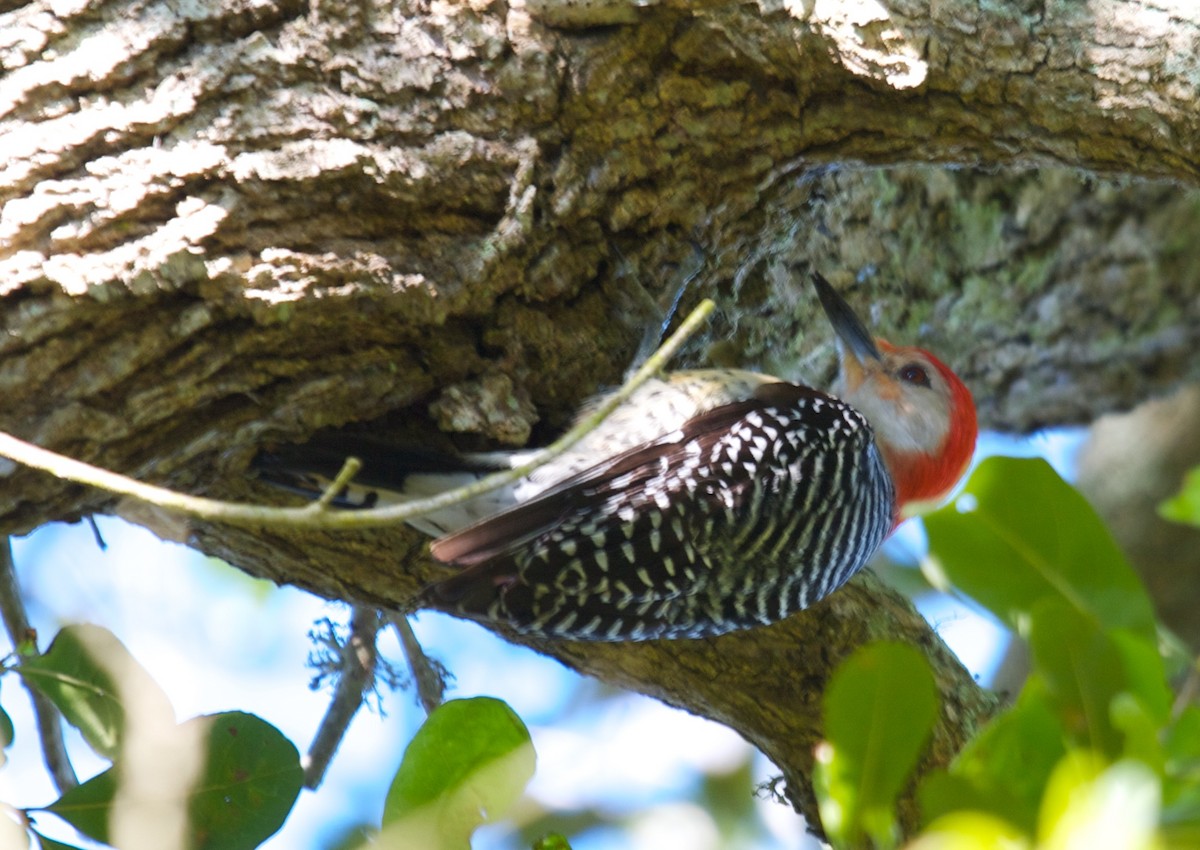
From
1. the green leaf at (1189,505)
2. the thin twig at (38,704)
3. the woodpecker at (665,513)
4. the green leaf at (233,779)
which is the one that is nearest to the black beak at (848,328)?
the woodpecker at (665,513)

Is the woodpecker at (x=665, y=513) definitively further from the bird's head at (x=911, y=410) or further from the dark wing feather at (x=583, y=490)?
the bird's head at (x=911, y=410)

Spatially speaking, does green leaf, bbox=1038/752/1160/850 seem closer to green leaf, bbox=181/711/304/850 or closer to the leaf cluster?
the leaf cluster

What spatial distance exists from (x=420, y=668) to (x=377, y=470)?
934mm

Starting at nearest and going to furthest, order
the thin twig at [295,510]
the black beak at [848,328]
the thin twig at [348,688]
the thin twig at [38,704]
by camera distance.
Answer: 1. the thin twig at [295,510]
2. the thin twig at [38,704]
3. the thin twig at [348,688]
4. the black beak at [848,328]

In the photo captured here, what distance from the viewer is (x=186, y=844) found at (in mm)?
2260

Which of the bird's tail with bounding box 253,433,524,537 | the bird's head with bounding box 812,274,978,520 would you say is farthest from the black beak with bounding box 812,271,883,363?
the bird's tail with bounding box 253,433,524,537

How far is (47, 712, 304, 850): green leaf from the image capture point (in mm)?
2293

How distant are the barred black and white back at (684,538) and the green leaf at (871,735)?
1176mm

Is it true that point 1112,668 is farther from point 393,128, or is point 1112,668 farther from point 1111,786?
point 393,128

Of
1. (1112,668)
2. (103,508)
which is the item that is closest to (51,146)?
(103,508)

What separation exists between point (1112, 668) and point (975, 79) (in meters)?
1.61

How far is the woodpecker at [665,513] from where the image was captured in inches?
111

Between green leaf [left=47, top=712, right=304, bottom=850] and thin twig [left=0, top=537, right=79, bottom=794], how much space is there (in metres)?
0.79

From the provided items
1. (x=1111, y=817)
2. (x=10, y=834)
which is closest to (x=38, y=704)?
(x=10, y=834)
